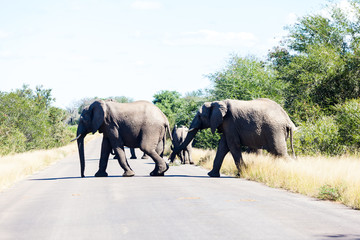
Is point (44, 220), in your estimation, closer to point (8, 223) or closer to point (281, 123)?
point (8, 223)

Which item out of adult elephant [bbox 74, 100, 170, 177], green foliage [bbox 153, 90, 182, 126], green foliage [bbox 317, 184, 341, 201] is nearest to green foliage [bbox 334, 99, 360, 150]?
adult elephant [bbox 74, 100, 170, 177]

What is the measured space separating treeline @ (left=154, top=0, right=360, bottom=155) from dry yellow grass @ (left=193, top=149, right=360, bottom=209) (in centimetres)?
493

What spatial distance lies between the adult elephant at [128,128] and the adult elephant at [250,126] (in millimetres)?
2046

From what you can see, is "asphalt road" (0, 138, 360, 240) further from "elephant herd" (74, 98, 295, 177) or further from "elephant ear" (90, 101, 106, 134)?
"elephant ear" (90, 101, 106, 134)

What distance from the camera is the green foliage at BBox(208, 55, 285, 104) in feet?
108

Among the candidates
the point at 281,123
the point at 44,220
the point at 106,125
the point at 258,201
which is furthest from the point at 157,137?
the point at 44,220

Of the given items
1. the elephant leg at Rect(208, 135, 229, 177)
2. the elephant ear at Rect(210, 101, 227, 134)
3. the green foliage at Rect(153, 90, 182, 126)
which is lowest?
the green foliage at Rect(153, 90, 182, 126)

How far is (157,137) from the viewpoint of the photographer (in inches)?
807

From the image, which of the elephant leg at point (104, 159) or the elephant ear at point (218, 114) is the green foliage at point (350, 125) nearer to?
the elephant ear at point (218, 114)

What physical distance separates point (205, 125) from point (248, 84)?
43.1 ft

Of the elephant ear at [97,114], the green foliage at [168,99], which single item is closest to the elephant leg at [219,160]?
the elephant ear at [97,114]

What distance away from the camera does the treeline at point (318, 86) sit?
77.4 ft

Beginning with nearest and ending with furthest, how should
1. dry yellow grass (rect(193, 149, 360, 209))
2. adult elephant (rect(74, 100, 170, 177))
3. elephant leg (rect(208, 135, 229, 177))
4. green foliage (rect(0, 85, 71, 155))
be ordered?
dry yellow grass (rect(193, 149, 360, 209))
elephant leg (rect(208, 135, 229, 177))
adult elephant (rect(74, 100, 170, 177))
green foliage (rect(0, 85, 71, 155))

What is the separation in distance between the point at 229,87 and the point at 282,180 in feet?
61.1
